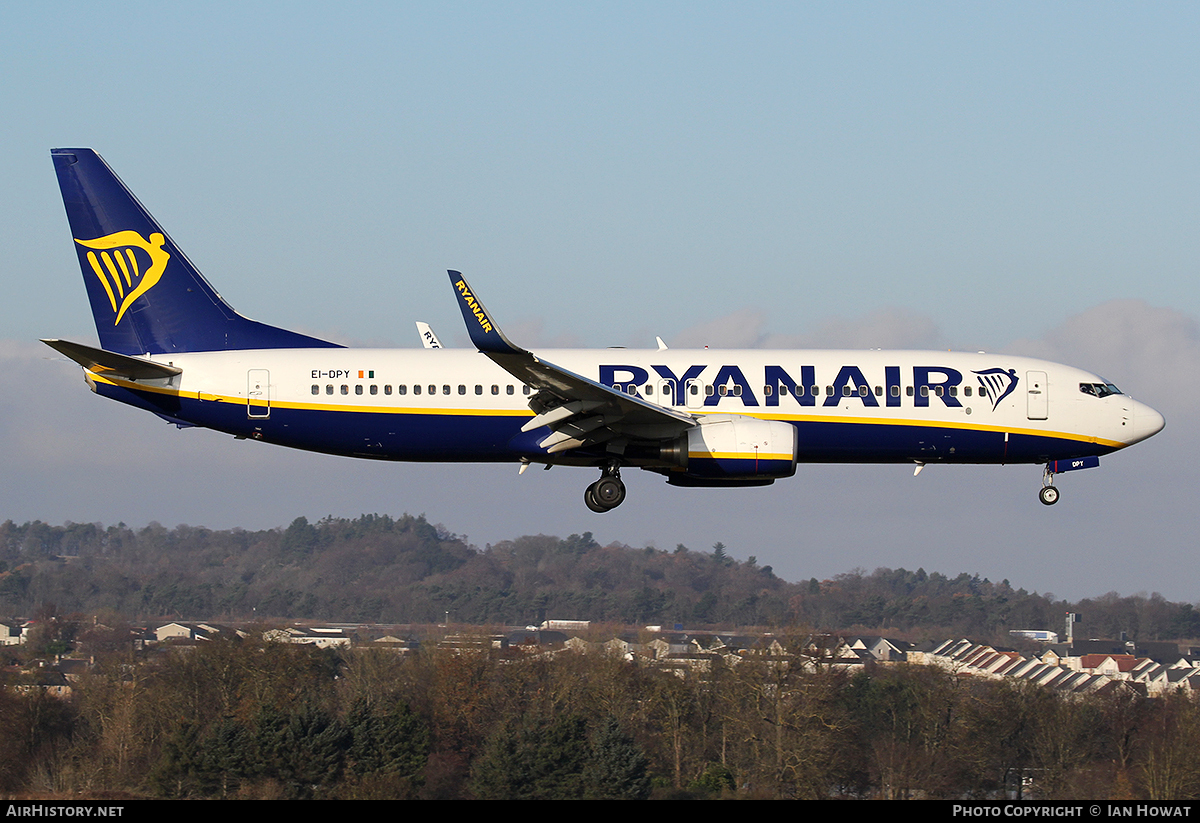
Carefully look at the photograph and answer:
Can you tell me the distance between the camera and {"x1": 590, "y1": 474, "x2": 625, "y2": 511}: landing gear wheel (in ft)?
130

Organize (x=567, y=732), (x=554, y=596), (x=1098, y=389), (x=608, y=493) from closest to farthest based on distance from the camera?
(x=608, y=493), (x=1098, y=389), (x=567, y=732), (x=554, y=596)

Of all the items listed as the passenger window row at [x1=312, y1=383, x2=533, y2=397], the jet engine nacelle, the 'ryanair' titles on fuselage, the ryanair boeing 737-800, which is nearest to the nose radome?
the ryanair boeing 737-800

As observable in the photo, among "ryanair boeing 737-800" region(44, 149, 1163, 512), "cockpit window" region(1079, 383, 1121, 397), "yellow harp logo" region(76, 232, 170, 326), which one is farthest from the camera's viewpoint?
"cockpit window" region(1079, 383, 1121, 397)

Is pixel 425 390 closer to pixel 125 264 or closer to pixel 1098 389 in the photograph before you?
pixel 125 264

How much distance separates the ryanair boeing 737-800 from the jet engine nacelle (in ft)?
0.13

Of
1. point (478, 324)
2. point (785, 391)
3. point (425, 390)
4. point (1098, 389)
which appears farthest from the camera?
point (1098, 389)

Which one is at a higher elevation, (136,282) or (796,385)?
(136,282)

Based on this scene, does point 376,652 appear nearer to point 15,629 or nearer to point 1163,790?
point 15,629

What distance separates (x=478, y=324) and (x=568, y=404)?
14.2 ft

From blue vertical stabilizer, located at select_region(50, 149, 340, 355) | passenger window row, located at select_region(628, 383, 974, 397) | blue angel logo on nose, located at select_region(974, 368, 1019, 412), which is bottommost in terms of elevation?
passenger window row, located at select_region(628, 383, 974, 397)

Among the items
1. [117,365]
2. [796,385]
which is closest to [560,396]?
[796,385]

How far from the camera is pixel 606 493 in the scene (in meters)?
39.7

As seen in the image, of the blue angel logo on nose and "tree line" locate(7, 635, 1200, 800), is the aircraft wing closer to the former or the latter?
the blue angel logo on nose

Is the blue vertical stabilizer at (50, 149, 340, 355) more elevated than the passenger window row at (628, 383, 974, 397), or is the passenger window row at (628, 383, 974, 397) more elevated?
the blue vertical stabilizer at (50, 149, 340, 355)
